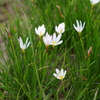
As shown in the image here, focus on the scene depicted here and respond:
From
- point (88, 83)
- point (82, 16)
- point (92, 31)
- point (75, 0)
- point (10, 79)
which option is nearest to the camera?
point (88, 83)

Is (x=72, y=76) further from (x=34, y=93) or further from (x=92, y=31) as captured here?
(x=92, y=31)

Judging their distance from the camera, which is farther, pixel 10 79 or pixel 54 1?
pixel 54 1

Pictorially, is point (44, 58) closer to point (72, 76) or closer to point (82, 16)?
point (72, 76)

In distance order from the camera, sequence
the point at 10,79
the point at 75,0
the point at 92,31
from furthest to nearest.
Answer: the point at 75,0
the point at 92,31
the point at 10,79

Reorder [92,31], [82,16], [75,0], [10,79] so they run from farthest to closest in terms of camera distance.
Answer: [75,0] < [82,16] < [92,31] < [10,79]

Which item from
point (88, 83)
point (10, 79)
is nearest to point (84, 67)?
point (88, 83)

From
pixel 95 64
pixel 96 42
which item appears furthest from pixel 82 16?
pixel 95 64

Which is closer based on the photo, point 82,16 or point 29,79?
point 29,79

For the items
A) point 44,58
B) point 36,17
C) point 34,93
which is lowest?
point 34,93

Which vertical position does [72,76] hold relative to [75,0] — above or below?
below
